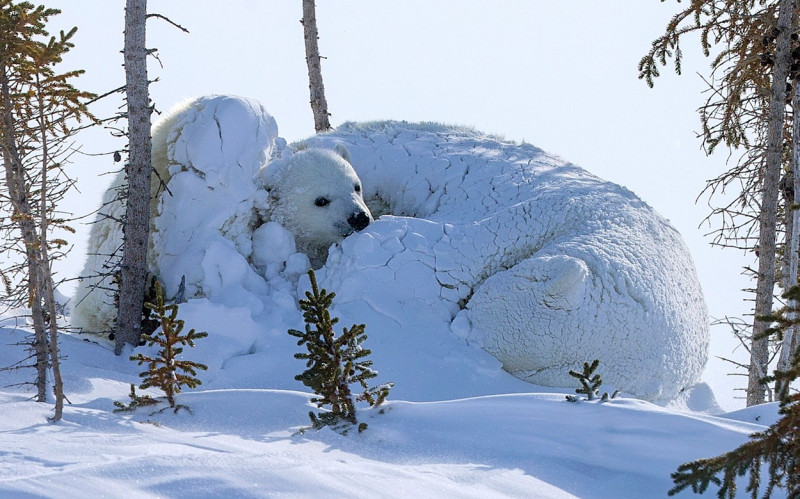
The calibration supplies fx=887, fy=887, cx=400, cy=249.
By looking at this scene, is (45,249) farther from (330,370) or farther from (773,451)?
(773,451)

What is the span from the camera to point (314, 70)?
1427cm

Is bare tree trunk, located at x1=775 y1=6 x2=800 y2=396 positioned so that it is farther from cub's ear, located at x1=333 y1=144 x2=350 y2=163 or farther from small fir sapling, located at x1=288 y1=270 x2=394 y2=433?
small fir sapling, located at x1=288 y1=270 x2=394 y2=433

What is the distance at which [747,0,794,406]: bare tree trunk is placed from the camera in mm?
10453

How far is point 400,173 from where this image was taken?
9.45 m

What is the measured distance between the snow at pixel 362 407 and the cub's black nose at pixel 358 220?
16 centimetres

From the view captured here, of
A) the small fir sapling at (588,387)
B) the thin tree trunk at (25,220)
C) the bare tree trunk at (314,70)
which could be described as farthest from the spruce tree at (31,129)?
the bare tree trunk at (314,70)

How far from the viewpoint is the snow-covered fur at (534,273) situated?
305 inches

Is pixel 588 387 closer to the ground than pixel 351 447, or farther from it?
farther from it

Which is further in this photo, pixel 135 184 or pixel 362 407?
pixel 135 184

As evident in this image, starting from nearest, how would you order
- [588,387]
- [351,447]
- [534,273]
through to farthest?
[351,447]
[588,387]
[534,273]

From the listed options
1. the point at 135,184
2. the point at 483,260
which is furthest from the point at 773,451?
the point at 135,184

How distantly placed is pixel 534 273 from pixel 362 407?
97.4 inches

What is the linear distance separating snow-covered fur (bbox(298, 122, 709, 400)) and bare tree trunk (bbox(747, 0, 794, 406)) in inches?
73.0

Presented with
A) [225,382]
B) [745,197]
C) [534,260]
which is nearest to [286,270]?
[225,382]
